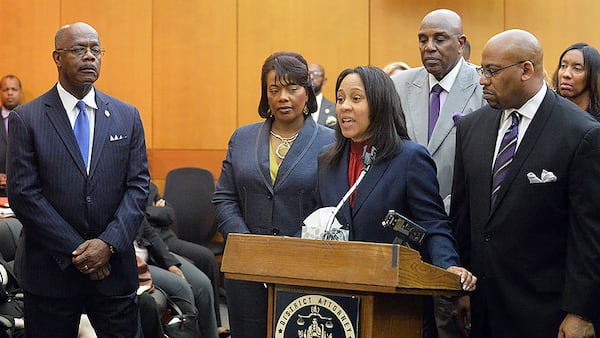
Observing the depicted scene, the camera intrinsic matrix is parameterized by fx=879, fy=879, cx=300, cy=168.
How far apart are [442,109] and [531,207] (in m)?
0.98

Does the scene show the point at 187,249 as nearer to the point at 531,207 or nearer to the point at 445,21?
the point at 445,21

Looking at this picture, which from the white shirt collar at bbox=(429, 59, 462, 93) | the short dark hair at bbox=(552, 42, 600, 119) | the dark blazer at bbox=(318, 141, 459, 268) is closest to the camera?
the dark blazer at bbox=(318, 141, 459, 268)

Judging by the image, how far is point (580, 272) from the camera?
9.03 ft

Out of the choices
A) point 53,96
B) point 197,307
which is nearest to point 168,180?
point 197,307

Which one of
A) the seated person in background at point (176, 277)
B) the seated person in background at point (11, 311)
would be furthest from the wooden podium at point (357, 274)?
the seated person in background at point (176, 277)

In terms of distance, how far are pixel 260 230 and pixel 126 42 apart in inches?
209

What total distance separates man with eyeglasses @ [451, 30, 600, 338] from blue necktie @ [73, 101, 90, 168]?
1632mm

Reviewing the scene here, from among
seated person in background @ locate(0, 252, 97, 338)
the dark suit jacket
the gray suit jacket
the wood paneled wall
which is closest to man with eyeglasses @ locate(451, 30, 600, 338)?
the gray suit jacket

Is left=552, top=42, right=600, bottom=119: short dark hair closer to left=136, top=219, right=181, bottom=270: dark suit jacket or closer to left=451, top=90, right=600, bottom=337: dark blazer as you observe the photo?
left=451, top=90, right=600, bottom=337: dark blazer

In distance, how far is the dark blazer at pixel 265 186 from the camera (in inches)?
140

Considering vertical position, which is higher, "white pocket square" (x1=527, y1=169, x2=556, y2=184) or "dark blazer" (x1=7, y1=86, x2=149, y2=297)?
"white pocket square" (x1=527, y1=169, x2=556, y2=184)

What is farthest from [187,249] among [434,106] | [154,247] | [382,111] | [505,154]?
[505,154]

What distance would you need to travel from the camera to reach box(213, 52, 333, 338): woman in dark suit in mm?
3562

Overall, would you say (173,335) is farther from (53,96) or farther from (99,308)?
(53,96)
